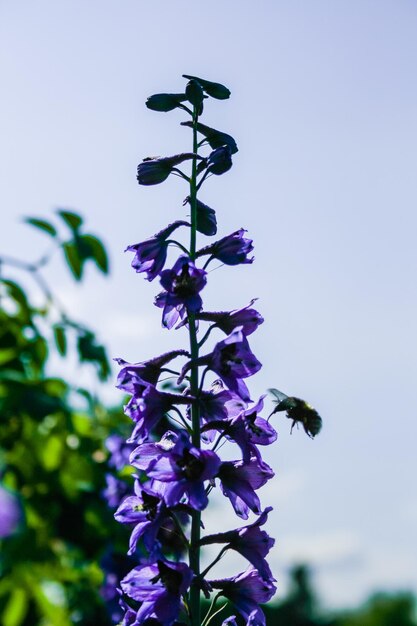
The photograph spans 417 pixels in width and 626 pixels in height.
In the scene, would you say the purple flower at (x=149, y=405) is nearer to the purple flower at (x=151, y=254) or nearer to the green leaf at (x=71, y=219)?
the purple flower at (x=151, y=254)

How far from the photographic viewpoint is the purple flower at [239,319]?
3.51m

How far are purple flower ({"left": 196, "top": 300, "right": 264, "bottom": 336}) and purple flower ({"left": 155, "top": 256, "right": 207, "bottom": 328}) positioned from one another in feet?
0.60

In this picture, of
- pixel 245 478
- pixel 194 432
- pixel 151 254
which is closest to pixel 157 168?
pixel 151 254

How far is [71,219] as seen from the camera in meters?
5.29

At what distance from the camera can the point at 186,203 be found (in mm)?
3768

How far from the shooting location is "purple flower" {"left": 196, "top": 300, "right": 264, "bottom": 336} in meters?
3.51

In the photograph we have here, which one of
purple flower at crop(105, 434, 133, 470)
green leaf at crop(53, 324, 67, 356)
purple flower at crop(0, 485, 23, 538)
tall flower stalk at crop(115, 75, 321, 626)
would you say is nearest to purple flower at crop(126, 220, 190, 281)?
tall flower stalk at crop(115, 75, 321, 626)

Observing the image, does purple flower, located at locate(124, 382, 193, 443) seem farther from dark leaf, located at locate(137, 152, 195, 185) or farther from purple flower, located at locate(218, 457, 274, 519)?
dark leaf, located at locate(137, 152, 195, 185)

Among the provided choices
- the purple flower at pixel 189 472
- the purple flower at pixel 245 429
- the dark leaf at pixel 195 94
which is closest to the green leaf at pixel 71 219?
the dark leaf at pixel 195 94

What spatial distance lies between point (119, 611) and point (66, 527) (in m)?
1.10

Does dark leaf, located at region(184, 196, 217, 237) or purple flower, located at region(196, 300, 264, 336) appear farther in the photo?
dark leaf, located at region(184, 196, 217, 237)

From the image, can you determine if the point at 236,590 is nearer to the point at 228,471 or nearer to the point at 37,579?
the point at 228,471

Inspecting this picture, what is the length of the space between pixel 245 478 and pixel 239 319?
0.60 metres

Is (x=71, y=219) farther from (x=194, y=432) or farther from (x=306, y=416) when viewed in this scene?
(x=194, y=432)
